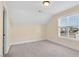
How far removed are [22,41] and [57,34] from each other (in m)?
2.46

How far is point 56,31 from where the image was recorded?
24.3 ft

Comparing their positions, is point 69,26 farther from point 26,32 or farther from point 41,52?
point 26,32

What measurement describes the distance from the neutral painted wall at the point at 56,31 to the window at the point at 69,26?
278mm

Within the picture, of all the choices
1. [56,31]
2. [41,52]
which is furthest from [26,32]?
[41,52]

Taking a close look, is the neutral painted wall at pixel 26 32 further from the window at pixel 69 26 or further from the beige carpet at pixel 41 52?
the window at pixel 69 26

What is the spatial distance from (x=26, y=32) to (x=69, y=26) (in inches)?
123

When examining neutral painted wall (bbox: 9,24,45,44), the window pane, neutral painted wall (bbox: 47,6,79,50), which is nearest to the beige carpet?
neutral painted wall (bbox: 47,6,79,50)

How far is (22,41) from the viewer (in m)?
7.37

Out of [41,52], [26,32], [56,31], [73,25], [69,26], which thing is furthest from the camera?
[26,32]

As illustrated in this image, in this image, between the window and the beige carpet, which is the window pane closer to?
the window

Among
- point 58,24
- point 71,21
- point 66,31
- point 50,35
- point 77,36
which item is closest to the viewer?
point 77,36

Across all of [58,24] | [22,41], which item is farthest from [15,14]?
[58,24]

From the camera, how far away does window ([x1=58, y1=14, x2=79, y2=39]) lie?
19.0 feet

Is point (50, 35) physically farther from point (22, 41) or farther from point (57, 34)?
point (22, 41)
